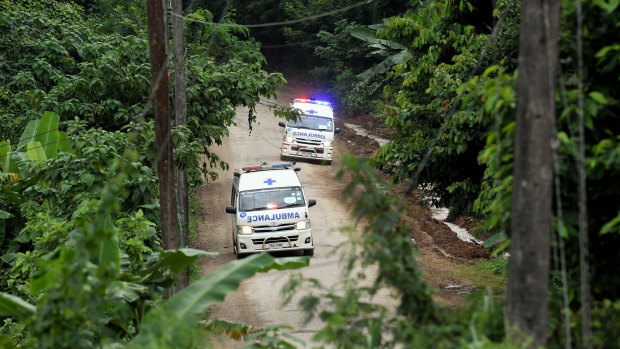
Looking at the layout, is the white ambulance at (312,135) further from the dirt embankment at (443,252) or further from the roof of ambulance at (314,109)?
the dirt embankment at (443,252)

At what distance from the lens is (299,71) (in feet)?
158

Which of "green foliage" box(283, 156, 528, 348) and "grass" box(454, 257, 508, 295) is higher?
"green foliage" box(283, 156, 528, 348)

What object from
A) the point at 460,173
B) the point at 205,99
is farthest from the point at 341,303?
the point at 205,99

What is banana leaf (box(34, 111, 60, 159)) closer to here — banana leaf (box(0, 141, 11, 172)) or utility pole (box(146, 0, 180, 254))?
banana leaf (box(0, 141, 11, 172))

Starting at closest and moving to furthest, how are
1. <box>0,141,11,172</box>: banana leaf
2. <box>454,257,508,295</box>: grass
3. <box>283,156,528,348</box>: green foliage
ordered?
<box>283,156,528,348</box>: green foliage < <box>0,141,11,172</box>: banana leaf < <box>454,257,508,295</box>: grass

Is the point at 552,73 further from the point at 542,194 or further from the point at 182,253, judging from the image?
the point at 182,253

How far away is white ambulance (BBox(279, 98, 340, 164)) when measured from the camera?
27922 millimetres

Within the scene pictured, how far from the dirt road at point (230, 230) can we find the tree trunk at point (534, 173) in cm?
145

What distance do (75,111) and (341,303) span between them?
13.8 meters

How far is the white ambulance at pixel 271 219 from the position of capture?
1808cm

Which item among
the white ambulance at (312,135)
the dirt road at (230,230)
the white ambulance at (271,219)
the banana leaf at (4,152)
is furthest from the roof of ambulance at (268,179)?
the white ambulance at (312,135)

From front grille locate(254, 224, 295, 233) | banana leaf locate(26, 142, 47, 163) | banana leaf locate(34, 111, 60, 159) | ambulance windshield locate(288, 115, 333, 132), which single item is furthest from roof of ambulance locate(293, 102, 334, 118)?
banana leaf locate(26, 142, 47, 163)

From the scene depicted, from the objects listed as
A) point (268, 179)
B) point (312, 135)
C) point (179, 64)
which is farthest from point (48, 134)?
point (312, 135)

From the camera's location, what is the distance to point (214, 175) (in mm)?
21406
